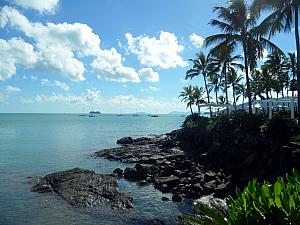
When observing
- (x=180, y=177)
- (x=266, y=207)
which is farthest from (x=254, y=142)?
(x=266, y=207)

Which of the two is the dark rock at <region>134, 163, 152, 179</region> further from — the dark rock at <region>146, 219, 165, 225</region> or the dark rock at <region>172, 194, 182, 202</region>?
the dark rock at <region>146, 219, 165, 225</region>

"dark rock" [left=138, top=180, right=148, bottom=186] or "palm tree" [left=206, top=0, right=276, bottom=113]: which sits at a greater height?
"palm tree" [left=206, top=0, right=276, bottom=113]

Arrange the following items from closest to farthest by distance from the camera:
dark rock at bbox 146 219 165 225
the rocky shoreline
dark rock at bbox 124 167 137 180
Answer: dark rock at bbox 146 219 165 225 < the rocky shoreline < dark rock at bbox 124 167 137 180

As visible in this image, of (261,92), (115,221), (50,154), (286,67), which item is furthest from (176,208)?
(261,92)

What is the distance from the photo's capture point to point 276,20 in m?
23.5

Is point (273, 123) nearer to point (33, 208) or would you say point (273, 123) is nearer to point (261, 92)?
point (33, 208)

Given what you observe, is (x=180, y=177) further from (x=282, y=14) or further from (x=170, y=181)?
(x=282, y=14)

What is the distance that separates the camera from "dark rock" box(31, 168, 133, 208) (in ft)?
63.7

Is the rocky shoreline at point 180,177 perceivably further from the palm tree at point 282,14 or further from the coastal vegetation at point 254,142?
the palm tree at point 282,14

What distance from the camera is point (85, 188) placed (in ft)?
71.7

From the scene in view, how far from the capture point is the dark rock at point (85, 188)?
764 inches

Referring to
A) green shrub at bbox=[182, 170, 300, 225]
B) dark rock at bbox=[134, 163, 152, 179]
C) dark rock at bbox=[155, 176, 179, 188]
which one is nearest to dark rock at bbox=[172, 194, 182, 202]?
dark rock at bbox=[155, 176, 179, 188]

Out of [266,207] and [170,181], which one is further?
[170,181]

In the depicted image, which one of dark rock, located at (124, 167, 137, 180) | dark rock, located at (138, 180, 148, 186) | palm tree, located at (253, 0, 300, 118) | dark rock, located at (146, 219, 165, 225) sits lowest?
dark rock, located at (146, 219, 165, 225)
